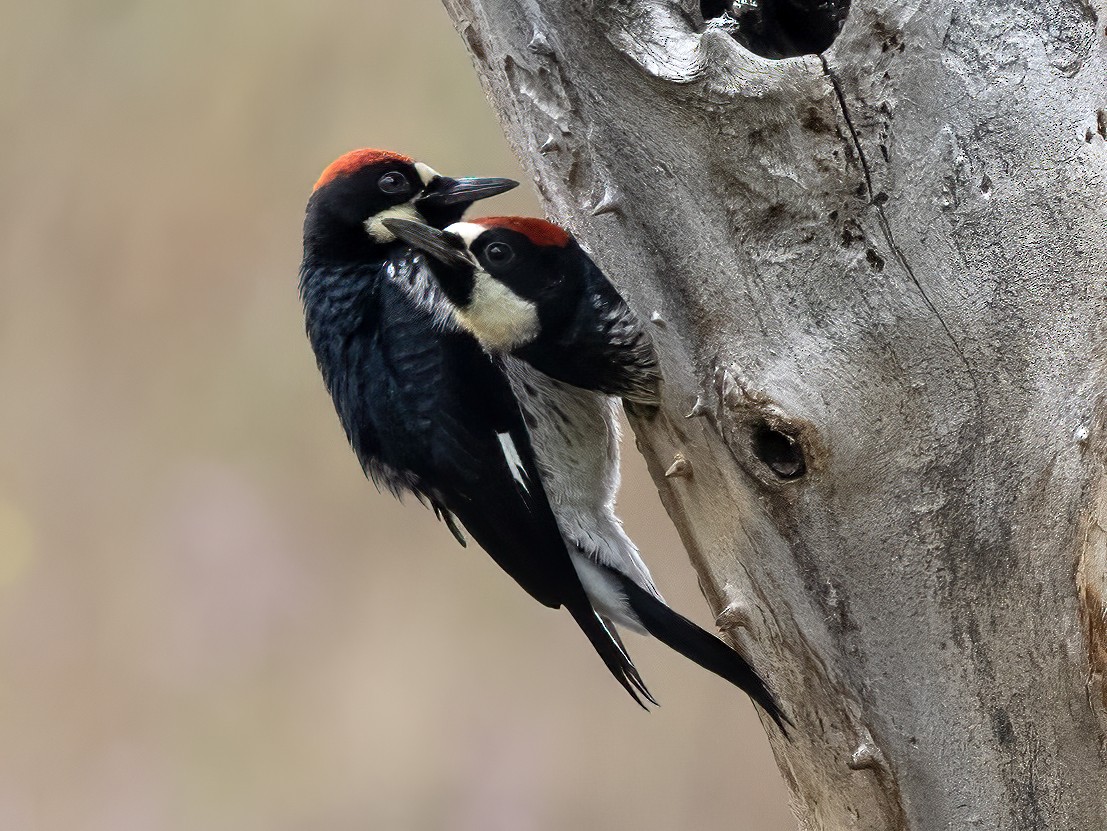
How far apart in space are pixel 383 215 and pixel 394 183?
5 centimetres

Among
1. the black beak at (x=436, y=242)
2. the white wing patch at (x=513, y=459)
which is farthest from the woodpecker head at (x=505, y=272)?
the white wing patch at (x=513, y=459)

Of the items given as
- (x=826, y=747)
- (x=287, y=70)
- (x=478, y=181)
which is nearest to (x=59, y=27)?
(x=287, y=70)

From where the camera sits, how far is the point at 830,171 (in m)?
0.93

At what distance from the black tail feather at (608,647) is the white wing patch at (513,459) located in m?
0.15

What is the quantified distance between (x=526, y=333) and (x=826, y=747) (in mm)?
518

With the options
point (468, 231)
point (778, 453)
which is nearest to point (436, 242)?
point (468, 231)

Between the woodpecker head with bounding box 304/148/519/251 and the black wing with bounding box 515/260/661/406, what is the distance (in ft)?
0.93

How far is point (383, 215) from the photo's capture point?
134cm

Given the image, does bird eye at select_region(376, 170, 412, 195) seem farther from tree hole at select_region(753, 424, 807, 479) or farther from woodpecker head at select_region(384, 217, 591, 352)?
tree hole at select_region(753, 424, 807, 479)

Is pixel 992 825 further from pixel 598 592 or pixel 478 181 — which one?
pixel 478 181

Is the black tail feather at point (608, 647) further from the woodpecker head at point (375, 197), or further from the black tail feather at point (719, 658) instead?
the woodpecker head at point (375, 197)

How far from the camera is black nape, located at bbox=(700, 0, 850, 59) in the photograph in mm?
1125

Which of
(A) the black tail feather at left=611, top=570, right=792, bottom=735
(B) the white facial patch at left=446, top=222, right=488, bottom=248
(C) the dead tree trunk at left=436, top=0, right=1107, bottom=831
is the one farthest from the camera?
(B) the white facial patch at left=446, top=222, right=488, bottom=248

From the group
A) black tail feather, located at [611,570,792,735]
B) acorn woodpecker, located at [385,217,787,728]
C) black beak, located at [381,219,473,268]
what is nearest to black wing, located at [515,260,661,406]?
acorn woodpecker, located at [385,217,787,728]
